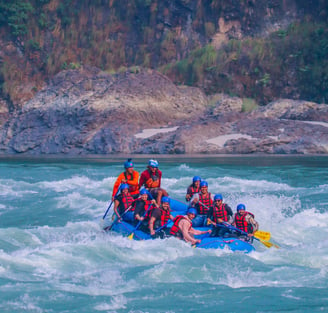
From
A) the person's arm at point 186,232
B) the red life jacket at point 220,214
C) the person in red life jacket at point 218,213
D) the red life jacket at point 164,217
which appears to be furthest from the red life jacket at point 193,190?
the person's arm at point 186,232

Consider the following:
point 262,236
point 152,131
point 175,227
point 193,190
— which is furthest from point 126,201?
point 152,131

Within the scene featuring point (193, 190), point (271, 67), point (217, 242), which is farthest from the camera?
point (271, 67)

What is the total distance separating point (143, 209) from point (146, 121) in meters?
26.9

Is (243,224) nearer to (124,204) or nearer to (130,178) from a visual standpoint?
(124,204)

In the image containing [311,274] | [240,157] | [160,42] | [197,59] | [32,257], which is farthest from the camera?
[160,42]

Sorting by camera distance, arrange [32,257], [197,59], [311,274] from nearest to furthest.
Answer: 1. [311,274]
2. [32,257]
3. [197,59]

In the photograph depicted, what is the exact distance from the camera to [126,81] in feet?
132

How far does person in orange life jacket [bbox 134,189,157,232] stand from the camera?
37.6ft

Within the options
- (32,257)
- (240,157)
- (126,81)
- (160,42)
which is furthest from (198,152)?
(32,257)

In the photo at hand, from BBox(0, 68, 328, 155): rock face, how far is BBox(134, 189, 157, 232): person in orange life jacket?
21.2 m

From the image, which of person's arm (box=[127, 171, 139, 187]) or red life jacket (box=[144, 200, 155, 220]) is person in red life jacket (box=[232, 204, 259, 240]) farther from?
person's arm (box=[127, 171, 139, 187])

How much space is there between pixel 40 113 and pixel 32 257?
32.8 m

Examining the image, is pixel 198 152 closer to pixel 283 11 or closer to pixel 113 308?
pixel 283 11

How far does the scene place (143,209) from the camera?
38.7 ft
